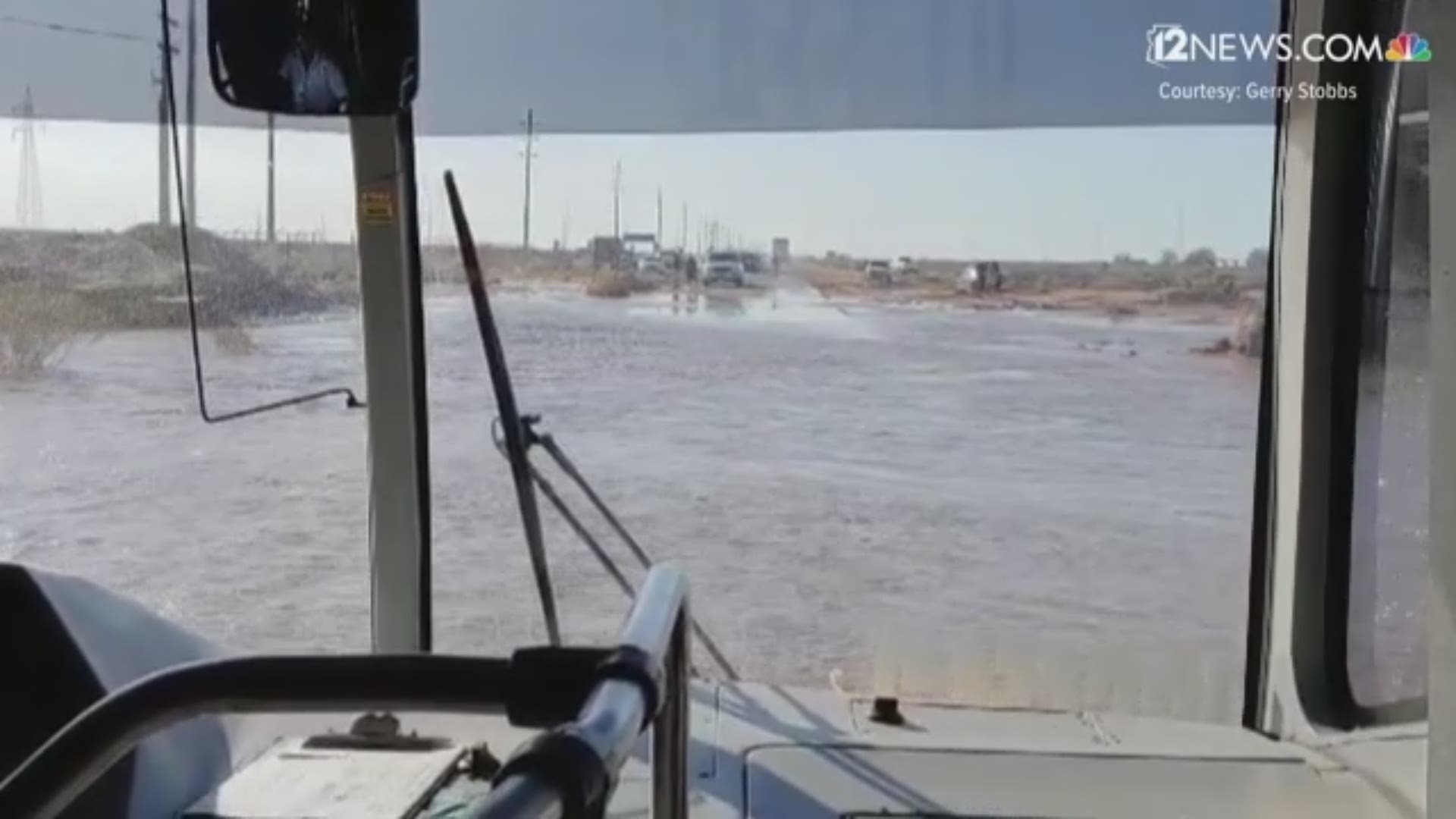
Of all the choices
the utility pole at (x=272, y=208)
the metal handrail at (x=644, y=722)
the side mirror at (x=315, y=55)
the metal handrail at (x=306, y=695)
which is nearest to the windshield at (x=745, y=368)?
the utility pole at (x=272, y=208)

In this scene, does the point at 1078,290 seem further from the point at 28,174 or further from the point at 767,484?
the point at 28,174

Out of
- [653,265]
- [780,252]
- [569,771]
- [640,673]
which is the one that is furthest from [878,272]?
[569,771]

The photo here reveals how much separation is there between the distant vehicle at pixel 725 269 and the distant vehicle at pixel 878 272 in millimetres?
261

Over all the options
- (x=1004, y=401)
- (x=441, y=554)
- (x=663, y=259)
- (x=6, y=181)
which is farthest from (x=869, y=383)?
(x=6, y=181)

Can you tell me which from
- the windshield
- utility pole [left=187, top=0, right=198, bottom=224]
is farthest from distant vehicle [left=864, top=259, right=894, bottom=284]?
utility pole [left=187, top=0, right=198, bottom=224]

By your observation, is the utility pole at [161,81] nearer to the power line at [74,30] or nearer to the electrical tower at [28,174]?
the power line at [74,30]

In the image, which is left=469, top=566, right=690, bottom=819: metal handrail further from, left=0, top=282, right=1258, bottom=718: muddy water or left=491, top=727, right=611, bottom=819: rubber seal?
left=0, top=282, right=1258, bottom=718: muddy water

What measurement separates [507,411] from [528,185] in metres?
0.50

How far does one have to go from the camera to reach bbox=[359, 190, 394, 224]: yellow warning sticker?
3.05 metres

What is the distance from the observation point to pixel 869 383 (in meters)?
3.01

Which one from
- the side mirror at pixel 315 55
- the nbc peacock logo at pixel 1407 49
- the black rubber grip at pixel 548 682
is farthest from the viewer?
the nbc peacock logo at pixel 1407 49

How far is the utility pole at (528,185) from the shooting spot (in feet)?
10.1

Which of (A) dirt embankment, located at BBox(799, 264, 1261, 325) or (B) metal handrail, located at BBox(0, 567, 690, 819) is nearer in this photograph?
(B) metal handrail, located at BBox(0, 567, 690, 819)

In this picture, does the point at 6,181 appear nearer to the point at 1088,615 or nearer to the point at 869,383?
the point at 869,383
